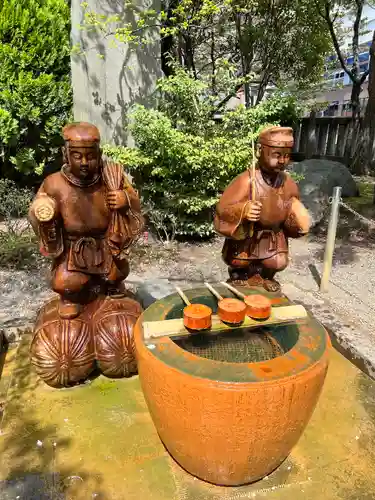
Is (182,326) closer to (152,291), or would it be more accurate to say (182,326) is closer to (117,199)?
(117,199)

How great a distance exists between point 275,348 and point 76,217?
1.56 m

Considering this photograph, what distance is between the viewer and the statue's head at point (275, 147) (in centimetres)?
267

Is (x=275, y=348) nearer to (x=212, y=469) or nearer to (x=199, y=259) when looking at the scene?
(x=212, y=469)

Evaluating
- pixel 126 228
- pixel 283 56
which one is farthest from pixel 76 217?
pixel 283 56

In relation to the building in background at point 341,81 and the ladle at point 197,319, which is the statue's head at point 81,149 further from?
the building in background at point 341,81

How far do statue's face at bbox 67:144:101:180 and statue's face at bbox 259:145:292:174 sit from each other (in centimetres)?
115

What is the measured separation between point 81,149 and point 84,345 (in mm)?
A: 1374

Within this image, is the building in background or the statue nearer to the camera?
the statue

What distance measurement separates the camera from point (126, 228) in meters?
2.86

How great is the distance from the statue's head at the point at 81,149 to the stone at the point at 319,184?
18.7 ft

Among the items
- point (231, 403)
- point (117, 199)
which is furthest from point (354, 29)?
point (231, 403)

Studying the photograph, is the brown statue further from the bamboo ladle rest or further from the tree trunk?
the tree trunk

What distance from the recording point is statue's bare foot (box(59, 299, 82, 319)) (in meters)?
2.89

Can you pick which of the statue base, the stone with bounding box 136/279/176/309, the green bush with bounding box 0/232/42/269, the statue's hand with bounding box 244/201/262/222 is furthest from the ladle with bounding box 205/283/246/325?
the green bush with bounding box 0/232/42/269
